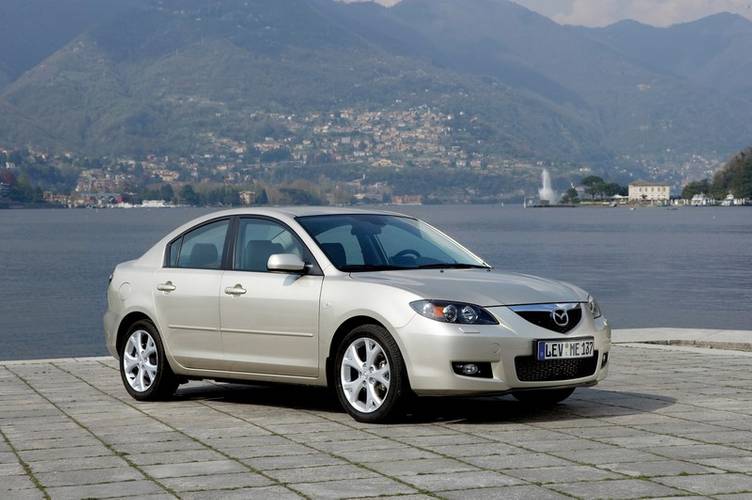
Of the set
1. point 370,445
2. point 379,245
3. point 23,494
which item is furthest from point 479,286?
point 23,494

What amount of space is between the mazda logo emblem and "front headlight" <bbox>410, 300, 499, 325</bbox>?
46 cm

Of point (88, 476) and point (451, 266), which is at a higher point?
point (451, 266)

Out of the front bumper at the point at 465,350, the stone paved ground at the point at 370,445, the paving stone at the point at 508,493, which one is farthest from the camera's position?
the front bumper at the point at 465,350

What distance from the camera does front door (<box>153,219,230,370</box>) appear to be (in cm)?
1032

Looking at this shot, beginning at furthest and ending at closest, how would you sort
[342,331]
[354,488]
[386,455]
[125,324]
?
[125,324]
[342,331]
[386,455]
[354,488]

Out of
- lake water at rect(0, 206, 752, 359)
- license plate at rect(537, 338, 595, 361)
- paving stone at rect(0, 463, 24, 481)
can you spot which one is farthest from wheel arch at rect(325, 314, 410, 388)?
lake water at rect(0, 206, 752, 359)

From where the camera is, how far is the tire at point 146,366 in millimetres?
10688

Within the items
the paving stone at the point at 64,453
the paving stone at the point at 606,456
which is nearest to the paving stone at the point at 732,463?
the paving stone at the point at 606,456

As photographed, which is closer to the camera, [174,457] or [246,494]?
[246,494]

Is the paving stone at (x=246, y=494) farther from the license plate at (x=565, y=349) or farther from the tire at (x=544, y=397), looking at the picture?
the tire at (x=544, y=397)

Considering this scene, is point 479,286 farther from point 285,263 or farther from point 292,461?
point 292,461

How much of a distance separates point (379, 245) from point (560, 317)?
1.58m

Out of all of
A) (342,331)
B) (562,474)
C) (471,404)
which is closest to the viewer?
(562,474)

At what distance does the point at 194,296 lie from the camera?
10.5 m
